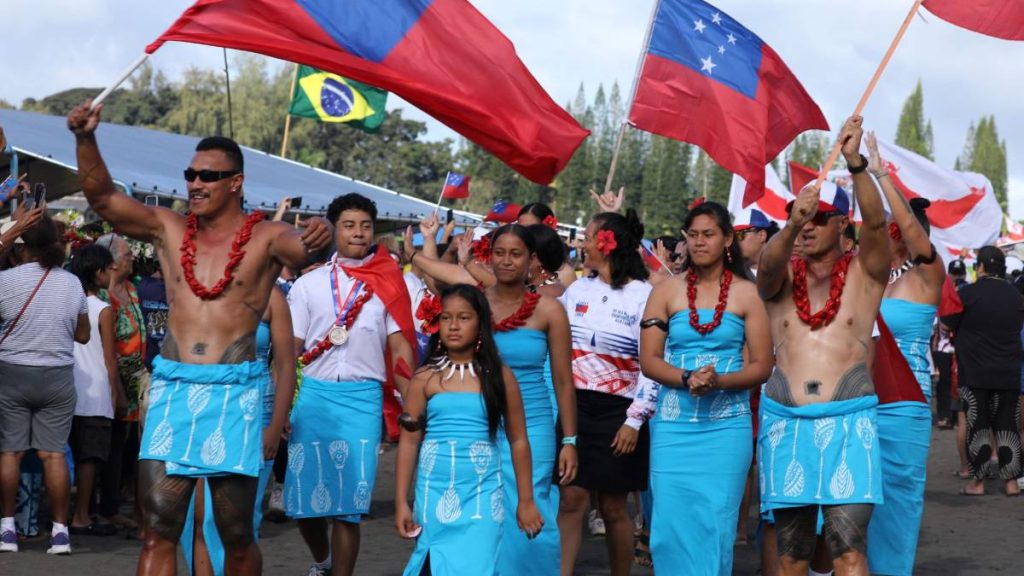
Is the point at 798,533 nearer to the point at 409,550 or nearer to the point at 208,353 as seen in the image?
the point at 208,353

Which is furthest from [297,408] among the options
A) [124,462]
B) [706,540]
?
[124,462]

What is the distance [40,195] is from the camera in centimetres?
812

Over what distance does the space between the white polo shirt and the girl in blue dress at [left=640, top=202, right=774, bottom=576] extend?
5.09 ft

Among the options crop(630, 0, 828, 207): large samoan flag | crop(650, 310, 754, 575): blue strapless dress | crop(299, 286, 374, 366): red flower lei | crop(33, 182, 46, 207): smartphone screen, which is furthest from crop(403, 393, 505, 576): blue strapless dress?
crop(630, 0, 828, 207): large samoan flag

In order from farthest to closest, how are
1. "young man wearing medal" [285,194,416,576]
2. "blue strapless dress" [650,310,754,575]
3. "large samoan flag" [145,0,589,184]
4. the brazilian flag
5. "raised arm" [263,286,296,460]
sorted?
1. the brazilian flag
2. "young man wearing medal" [285,194,416,576]
3. "blue strapless dress" [650,310,754,575]
4. "large samoan flag" [145,0,589,184]
5. "raised arm" [263,286,296,460]

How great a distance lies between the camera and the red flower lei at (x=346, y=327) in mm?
7719

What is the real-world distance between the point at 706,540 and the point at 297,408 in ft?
7.75

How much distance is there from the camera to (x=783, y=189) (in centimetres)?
2038

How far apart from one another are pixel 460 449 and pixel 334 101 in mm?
21441

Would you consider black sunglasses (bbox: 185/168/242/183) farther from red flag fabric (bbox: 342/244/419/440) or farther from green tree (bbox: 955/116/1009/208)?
green tree (bbox: 955/116/1009/208)

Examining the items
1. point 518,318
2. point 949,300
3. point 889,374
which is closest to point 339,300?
point 518,318

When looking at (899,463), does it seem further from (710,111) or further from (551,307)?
(710,111)

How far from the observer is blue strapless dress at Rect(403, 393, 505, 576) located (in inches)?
231

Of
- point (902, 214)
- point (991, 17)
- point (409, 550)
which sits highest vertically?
point (991, 17)
